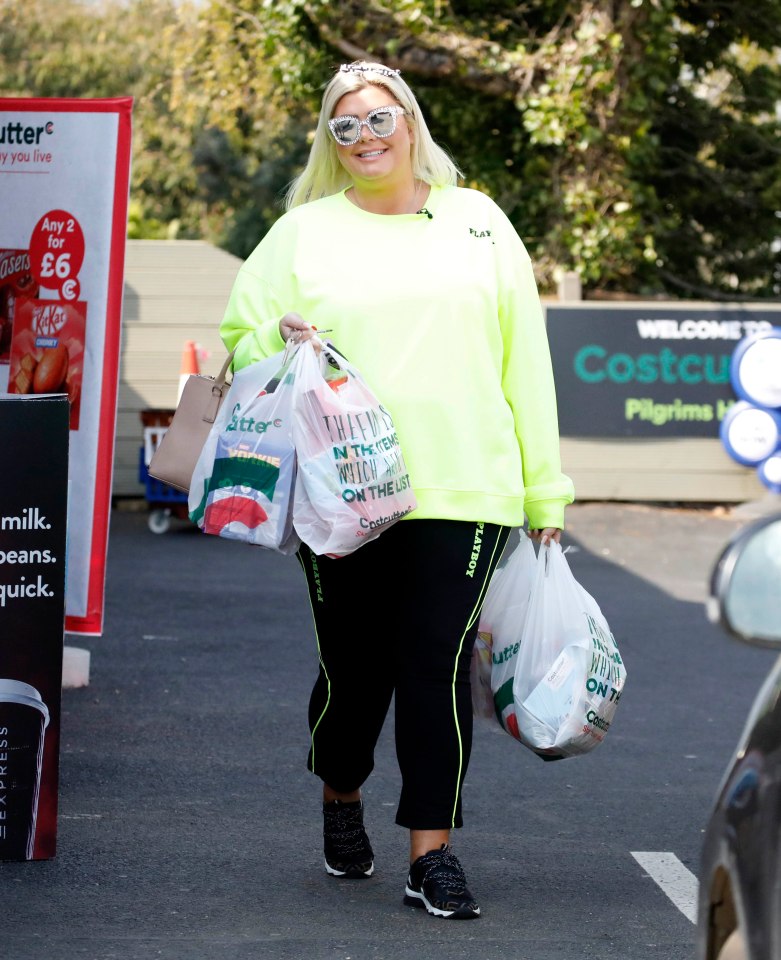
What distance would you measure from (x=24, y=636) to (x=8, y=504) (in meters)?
0.34

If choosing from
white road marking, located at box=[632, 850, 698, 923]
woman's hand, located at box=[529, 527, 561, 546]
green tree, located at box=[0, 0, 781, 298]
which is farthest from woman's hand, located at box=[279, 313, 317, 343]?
green tree, located at box=[0, 0, 781, 298]

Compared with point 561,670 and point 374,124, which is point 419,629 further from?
point 374,124

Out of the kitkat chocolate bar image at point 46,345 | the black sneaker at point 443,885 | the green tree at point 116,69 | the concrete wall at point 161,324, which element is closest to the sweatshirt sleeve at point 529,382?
the black sneaker at point 443,885

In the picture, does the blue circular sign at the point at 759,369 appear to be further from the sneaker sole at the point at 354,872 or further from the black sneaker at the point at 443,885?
the black sneaker at the point at 443,885

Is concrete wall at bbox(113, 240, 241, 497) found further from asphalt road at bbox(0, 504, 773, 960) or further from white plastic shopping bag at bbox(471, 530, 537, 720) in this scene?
white plastic shopping bag at bbox(471, 530, 537, 720)

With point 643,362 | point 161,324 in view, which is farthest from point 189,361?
point 643,362

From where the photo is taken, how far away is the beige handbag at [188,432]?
12.8 ft

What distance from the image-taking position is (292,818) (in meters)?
4.70

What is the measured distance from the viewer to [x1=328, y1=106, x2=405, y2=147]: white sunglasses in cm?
384

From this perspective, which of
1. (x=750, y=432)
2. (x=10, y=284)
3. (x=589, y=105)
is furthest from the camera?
(x=589, y=105)

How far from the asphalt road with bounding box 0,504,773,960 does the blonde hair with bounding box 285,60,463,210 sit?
1159 mm

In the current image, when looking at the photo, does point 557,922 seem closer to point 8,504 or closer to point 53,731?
point 53,731

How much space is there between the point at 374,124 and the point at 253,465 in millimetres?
895

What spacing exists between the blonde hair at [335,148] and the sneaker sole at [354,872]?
1.74 metres
